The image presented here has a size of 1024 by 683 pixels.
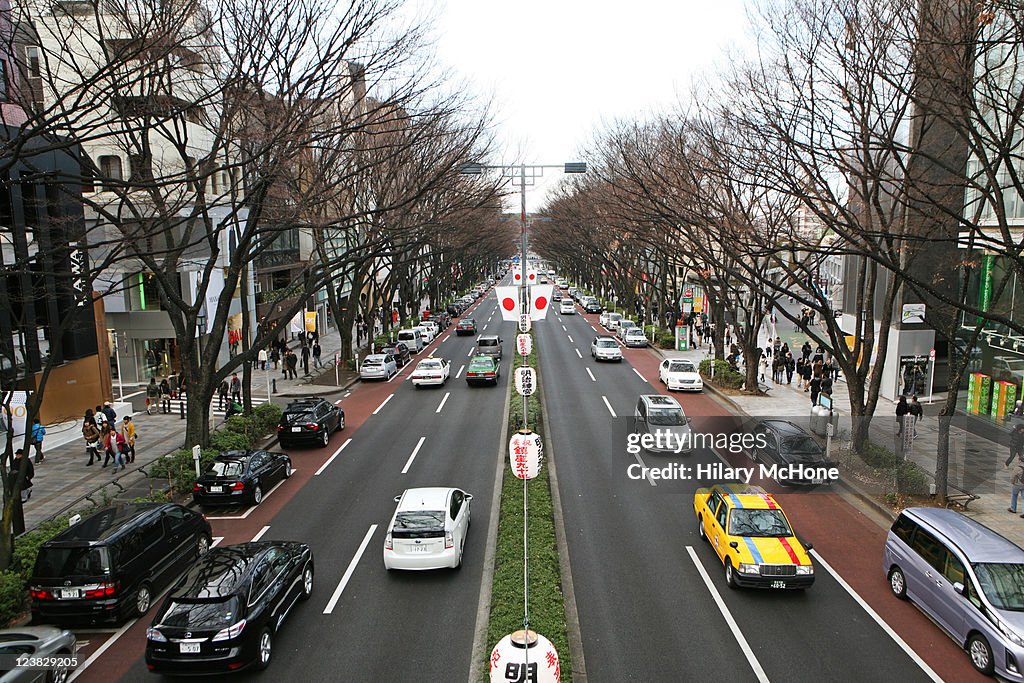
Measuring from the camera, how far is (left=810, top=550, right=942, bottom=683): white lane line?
10867mm

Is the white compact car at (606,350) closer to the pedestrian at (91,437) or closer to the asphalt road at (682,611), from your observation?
the asphalt road at (682,611)

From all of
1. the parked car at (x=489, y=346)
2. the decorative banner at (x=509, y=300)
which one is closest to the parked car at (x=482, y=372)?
the parked car at (x=489, y=346)

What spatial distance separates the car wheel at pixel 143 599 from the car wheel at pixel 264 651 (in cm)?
300

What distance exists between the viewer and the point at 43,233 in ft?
72.2

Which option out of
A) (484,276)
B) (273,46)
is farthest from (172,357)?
(484,276)

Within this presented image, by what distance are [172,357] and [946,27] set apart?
3679cm

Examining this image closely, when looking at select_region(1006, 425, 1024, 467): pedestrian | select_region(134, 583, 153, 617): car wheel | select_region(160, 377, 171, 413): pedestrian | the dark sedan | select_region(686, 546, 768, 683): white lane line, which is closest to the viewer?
the dark sedan

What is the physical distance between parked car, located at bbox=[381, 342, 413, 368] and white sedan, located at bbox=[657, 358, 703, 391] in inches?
628

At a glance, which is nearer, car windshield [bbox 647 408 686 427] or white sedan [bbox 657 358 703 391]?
car windshield [bbox 647 408 686 427]

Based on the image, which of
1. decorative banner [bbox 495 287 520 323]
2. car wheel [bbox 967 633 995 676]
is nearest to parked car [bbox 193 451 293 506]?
decorative banner [bbox 495 287 520 323]

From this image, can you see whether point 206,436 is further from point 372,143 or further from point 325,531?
point 372,143

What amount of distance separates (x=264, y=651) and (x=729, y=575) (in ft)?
26.9

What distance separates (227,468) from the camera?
60.2ft

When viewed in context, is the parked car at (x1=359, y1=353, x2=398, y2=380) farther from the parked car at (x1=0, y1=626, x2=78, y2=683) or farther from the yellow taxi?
the parked car at (x1=0, y1=626, x2=78, y2=683)
